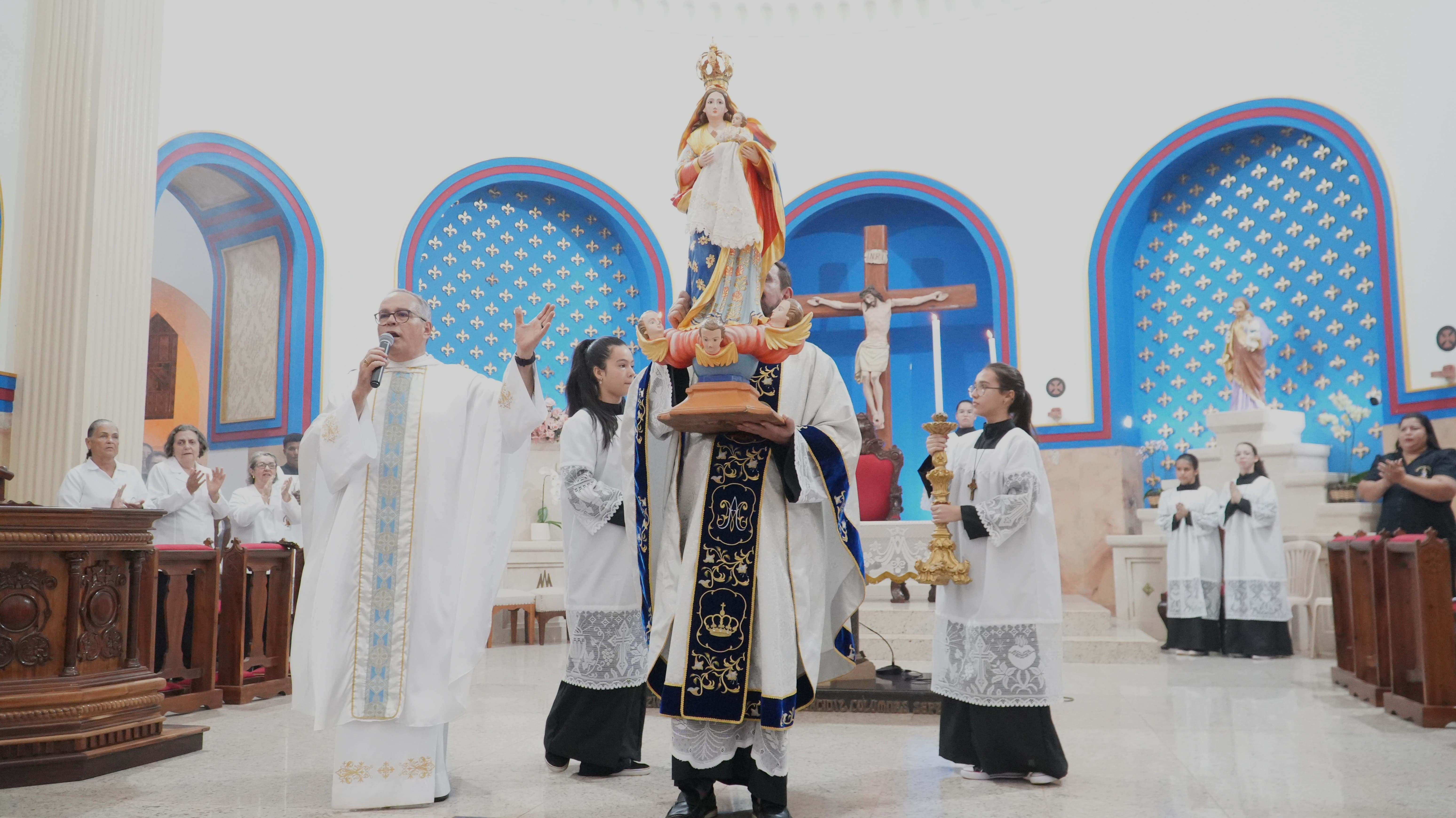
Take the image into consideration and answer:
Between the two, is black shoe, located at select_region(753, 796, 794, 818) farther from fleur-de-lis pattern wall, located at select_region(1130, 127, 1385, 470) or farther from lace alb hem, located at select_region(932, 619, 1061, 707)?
fleur-de-lis pattern wall, located at select_region(1130, 127, 1385, 470)

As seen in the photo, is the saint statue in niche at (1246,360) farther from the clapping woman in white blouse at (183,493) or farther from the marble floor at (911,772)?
the clapping woman in white blouse at (183,493)

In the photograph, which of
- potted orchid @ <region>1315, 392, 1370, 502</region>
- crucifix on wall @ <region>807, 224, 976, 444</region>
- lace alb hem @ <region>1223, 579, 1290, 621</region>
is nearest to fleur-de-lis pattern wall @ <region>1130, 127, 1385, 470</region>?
potted orchid @ <region>1315, 392, 1370, 502</region>

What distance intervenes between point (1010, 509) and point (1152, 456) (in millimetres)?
7692

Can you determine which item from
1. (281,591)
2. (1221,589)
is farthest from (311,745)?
(1221,589)

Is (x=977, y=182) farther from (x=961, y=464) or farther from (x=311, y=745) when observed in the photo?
(x=311, y=745)

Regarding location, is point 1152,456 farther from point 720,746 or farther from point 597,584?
point 720,746

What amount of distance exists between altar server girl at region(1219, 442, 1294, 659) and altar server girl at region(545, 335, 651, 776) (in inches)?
241

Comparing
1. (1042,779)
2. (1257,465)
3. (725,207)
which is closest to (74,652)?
(725,207)

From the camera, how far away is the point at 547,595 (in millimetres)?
9805

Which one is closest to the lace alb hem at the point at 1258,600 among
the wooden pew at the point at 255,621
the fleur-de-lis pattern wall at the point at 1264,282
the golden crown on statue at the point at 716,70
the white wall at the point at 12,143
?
the fleur-de-lis pattern wall at the point at 1264,282

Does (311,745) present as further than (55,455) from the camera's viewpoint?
No

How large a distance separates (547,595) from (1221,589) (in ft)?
18.6

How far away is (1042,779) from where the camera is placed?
418cm

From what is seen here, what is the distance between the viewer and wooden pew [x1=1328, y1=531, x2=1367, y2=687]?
22.9 feet
